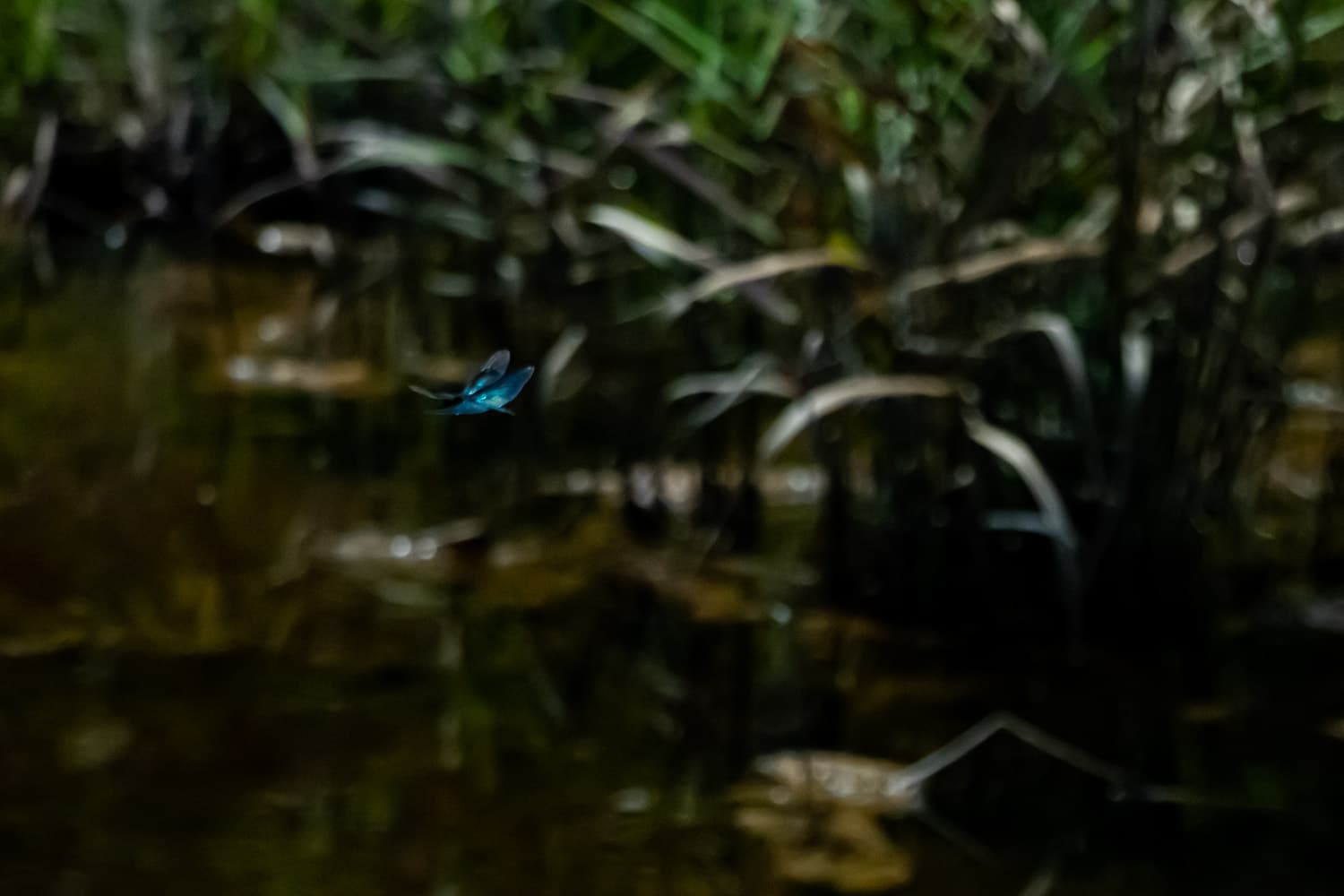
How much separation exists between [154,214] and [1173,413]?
1428 millimetres

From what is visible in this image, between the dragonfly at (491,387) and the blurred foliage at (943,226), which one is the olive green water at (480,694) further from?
the dragonfly at (491,387)

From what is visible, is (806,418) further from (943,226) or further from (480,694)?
(480,694)

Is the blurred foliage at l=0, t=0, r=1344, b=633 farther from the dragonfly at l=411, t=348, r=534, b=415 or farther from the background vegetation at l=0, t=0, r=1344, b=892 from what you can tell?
the dragonfly at l=411, t=348, r=534, b=415

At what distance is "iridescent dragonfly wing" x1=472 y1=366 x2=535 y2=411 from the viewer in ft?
1.23

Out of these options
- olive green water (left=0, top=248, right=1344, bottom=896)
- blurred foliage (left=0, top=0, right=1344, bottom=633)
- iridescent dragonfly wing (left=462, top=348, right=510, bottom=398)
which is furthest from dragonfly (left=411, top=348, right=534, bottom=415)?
blurred foliage (left=0, top=0, right=1344, bottom=633)

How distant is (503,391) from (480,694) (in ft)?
2.07

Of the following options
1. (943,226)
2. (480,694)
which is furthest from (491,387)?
(943,226)

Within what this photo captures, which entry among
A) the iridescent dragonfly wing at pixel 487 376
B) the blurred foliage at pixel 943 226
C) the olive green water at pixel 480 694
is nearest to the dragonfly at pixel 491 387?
the iridescent dragonfly wing at pixel 487 376

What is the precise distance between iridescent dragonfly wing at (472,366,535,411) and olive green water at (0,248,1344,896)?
0.45 m

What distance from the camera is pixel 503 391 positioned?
0.38m

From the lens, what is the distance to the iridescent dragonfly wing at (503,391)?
1.23ft

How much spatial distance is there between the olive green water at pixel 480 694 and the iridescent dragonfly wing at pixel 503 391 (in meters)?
0.45

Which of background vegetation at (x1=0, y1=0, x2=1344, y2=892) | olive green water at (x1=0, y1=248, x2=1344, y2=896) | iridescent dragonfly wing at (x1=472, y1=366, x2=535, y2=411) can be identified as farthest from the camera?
background vegetation at (x1=0, y1=0, x2=1344, y2=892)

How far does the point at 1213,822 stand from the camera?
0.85 metres
